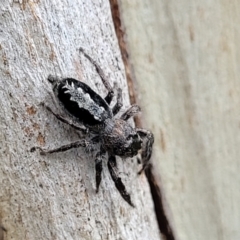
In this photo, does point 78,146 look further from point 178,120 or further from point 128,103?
point 178,120

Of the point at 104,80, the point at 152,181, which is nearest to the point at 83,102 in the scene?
the point at 104,80

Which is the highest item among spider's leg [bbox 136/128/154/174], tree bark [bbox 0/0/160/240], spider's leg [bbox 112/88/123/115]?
spider's leg [bbox 112/88/123/115]

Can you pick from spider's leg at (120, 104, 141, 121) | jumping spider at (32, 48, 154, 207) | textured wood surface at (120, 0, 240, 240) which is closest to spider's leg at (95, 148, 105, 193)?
jumping spider at (32, 48, 154, 207)

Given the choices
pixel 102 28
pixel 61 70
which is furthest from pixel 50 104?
pixel 102 28

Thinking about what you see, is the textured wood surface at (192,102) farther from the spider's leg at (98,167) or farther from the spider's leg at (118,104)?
the spider's leg at (98,167)

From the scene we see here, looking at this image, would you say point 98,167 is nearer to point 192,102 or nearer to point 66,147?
point 66,147

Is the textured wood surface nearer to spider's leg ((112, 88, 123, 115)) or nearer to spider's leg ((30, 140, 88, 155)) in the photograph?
spider's leg ((112, 88, 123, 115))

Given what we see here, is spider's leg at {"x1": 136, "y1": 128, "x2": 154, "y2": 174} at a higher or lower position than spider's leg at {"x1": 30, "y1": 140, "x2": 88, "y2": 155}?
higher
